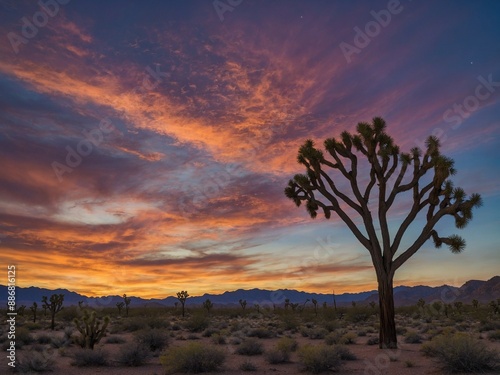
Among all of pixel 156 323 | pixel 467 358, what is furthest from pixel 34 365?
pixel 156 323

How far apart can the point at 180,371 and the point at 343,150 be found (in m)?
10.5

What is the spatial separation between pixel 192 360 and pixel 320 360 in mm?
3666

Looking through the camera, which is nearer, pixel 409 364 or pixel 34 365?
pixel 34 365

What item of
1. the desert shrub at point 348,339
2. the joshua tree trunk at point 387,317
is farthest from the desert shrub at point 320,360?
the desert shrub at point 348,339

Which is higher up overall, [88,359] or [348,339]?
[88,359]

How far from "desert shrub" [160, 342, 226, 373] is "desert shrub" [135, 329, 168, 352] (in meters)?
4.23

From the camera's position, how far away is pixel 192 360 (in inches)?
447

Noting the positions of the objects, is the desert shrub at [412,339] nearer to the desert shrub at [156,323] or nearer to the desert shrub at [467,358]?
the desert shrub at [467,358]

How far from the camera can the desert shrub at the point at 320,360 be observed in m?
11.6

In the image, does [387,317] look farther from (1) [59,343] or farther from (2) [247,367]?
(1) [59,343]

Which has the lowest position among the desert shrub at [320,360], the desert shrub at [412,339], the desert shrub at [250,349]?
the desert shrub at [412,339]

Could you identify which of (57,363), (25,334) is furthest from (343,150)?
(25,334)

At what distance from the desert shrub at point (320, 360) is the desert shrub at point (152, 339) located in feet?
21.5

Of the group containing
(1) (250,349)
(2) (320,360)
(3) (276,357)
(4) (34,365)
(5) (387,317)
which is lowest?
(1) (250,349)
